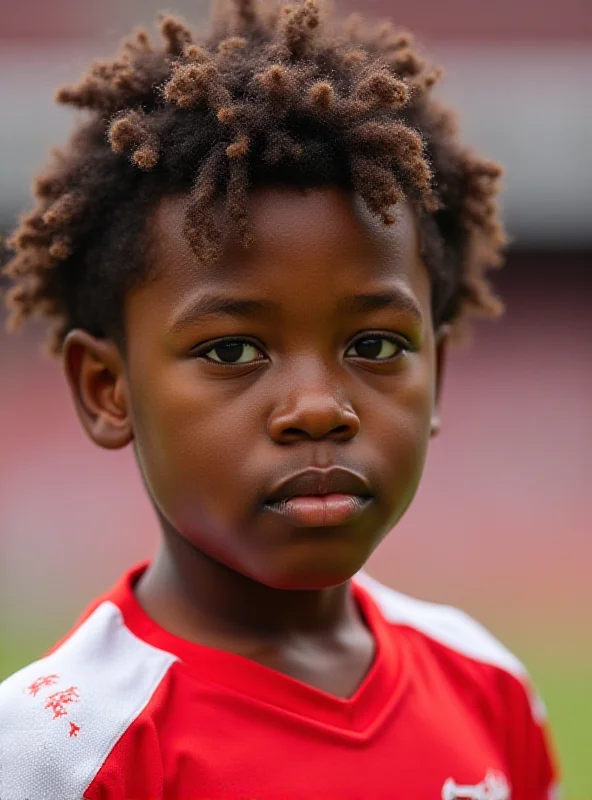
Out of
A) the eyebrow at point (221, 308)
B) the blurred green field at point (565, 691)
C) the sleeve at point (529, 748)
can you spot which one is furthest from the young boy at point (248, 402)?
the blurred green field at point (565, 691)

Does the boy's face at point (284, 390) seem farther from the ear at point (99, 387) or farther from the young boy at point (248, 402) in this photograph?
the ear at point (99, 387)

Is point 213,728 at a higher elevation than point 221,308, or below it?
below

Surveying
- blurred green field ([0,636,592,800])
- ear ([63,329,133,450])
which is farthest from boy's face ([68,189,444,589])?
blurred green field ([0,636,592,800])

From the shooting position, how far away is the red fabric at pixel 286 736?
1530 millimetres

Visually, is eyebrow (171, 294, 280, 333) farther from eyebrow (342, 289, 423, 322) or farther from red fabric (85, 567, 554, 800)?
red fabric (85, 567, 554, 800)

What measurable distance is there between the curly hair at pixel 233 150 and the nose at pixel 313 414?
0.75ft

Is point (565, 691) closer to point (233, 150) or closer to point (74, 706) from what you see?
point (74, 706)

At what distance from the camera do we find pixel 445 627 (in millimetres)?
2094

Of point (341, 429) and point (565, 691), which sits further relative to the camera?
point (565, 691)

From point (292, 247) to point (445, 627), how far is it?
2.94ft

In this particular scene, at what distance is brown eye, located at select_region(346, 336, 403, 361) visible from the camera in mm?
1617

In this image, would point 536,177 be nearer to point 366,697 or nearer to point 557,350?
point 557,350

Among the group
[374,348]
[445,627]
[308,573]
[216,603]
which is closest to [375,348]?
[374,348]

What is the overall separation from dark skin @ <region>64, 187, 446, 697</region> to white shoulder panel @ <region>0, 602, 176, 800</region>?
0.12 m
